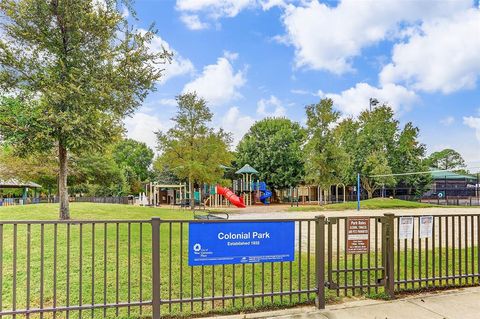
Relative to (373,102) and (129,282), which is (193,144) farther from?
(373,102)

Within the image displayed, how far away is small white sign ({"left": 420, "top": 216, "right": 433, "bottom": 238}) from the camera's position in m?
5.21

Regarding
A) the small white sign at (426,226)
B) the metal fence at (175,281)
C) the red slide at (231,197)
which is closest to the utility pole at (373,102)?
the red slide at (231,197)

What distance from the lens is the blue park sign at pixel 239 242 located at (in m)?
4.27

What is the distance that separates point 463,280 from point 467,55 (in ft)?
35.6

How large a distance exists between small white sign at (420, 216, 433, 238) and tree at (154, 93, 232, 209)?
66.4 feet

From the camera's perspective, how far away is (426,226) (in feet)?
17.2

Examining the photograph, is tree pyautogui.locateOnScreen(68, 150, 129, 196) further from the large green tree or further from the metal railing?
the metal railing

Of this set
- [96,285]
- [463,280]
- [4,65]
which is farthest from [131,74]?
[463,280]

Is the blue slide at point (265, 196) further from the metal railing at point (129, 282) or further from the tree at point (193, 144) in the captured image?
the metal railing at point (129, 282)

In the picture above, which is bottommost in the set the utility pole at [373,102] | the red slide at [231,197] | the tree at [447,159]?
the red slide at [231,197]

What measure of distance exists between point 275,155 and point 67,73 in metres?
29.8

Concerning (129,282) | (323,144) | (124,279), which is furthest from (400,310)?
(323,144)

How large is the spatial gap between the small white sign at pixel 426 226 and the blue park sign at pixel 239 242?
2.12m

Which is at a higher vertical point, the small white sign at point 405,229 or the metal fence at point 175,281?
the small white sign at point 405,229
